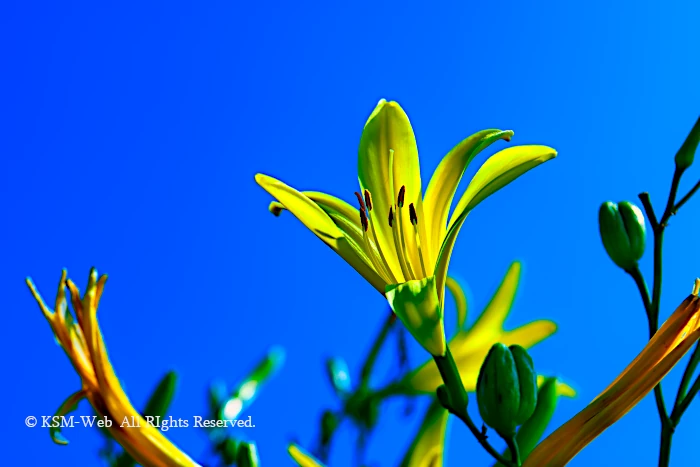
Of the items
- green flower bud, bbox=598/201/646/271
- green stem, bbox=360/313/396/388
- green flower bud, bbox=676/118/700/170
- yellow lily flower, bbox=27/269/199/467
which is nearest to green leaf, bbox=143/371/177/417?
yellow lily flower, bbox=27/269/199/467

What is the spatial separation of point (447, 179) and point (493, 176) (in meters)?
0.08

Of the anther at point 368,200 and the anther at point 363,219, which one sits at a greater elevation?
the anther at point 368,200

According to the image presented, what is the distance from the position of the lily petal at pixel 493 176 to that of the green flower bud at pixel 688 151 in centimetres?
23

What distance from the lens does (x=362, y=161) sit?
3.21 feet

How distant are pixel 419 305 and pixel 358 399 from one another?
467 mm

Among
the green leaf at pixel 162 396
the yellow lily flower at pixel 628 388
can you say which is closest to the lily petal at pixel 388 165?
the yellow lily flower at pixel 628 388

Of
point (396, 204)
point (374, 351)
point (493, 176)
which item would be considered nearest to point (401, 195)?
point (396, 204)

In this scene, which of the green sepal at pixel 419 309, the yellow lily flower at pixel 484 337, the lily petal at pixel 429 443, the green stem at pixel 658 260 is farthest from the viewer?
the yellow lily flower at pixel 484 337

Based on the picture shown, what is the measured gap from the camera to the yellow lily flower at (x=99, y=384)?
3.00 ft

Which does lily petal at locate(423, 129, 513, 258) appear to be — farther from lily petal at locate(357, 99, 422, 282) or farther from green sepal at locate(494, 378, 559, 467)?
green sepal at locate(494, 378, 559, 467)

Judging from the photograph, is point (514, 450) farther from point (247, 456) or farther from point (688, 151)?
point (688, 151)

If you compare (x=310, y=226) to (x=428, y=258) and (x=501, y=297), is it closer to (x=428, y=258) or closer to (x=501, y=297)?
(x=428, y=258)

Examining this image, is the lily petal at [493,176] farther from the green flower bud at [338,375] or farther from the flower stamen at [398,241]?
the green flower bud at [338,375]

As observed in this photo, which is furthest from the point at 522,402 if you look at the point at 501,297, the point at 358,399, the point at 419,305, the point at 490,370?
the point at 501,297
